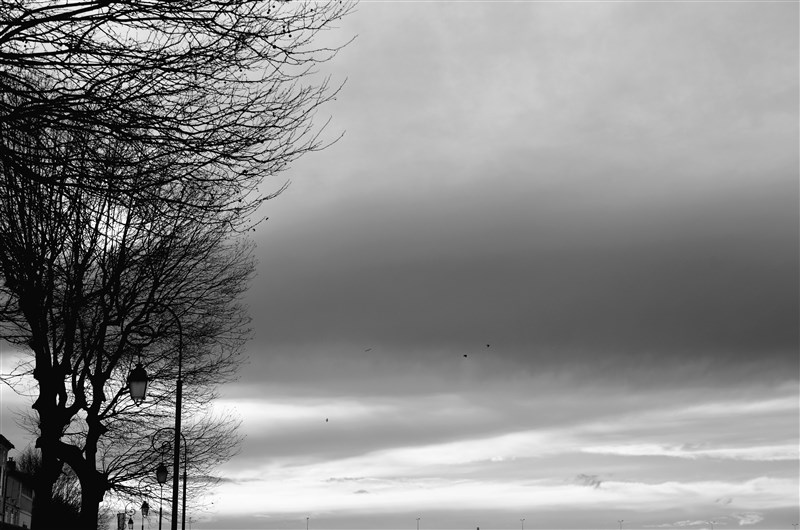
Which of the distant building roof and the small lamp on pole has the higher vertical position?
the distant building roof

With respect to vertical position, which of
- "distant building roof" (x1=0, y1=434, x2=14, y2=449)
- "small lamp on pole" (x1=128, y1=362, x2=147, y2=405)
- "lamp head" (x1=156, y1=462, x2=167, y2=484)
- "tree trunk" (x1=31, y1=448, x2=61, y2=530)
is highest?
"distant building roof" (x1=0, y1=434, x2=14, y2=449)

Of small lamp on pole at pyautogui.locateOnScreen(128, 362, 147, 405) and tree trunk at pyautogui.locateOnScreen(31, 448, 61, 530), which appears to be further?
tree trunk at pyautogui.locateOnScreen(31, 448, 61, 530)

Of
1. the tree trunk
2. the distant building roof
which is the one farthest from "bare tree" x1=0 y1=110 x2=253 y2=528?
the distant building roof

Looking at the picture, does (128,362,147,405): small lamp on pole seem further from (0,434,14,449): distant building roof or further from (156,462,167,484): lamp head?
(0,434,14,449): distant building roof

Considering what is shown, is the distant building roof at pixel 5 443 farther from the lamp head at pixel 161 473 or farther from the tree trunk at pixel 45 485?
the tree trunk at pixel 45 485

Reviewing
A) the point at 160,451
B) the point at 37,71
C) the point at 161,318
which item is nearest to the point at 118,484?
the point at 160,451

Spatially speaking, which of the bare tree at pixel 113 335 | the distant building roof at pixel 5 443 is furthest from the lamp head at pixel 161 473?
the distant building roof at pixel 5 443

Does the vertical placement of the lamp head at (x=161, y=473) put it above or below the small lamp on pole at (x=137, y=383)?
below

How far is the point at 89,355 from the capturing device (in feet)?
94.2

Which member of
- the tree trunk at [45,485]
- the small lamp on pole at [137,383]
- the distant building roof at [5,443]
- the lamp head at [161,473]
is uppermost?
the distant building roof at [5,443]

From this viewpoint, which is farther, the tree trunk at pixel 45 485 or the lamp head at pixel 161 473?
the lamp head at pixel 161 473

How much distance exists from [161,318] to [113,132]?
68.1ft

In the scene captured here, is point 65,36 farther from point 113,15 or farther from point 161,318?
point 161,318

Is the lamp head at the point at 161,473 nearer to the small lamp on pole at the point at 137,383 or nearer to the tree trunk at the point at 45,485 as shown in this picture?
the tree trunk at the point at 45,485
